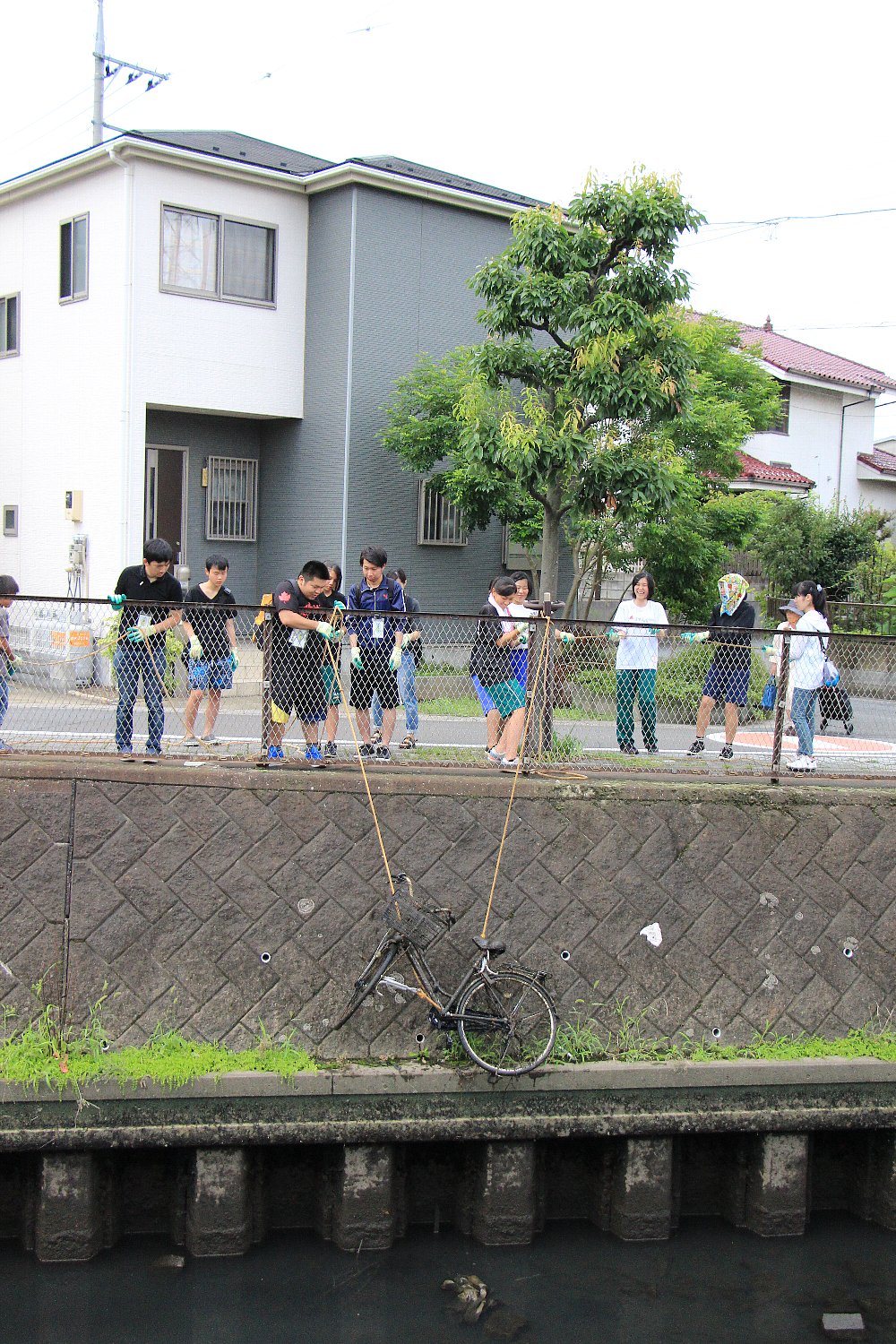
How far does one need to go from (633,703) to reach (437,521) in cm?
1175

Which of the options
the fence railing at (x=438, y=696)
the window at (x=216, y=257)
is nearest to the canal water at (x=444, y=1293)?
the fence railing at (x=438, y=696)

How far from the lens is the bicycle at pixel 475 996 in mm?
6852

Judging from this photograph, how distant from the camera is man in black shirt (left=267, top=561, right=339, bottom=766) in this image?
7555mm

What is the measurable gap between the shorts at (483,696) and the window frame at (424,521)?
1069cm

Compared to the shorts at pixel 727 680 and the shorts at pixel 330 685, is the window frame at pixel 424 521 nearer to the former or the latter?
the shorts at pixel 727 680

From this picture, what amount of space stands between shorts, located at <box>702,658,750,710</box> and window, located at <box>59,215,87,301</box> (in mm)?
13206

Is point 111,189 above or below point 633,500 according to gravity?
above

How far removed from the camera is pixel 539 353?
1512 centimetres

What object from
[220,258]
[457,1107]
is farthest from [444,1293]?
[220,258]

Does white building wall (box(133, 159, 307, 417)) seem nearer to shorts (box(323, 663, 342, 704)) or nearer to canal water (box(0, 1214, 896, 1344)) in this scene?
shorts (box(323, 663, 342, 704))

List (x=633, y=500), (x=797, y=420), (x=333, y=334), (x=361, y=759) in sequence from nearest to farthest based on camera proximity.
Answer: (x=361, y=759) < (x=633, y=500) < (x=333, y=334) < (x=797, y=420)

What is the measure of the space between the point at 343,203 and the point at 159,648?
12497 millimetres

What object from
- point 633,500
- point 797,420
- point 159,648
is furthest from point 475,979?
point 797,420

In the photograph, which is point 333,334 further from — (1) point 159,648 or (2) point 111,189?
(1) point 159,648
